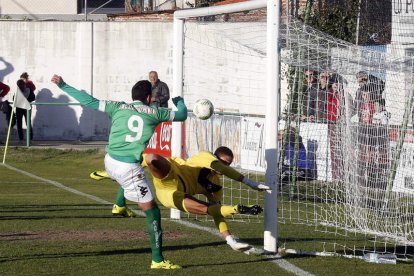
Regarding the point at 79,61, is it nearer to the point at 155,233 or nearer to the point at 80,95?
the point at 80,95

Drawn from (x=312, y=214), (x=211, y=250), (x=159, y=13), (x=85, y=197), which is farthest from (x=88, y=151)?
(x=211, y=250)

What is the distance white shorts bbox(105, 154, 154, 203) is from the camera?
11.5 m

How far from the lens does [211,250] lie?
1255 centimetres

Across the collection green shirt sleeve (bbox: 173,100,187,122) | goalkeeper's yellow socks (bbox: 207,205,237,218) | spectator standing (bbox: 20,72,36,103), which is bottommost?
goalkeeper's yellow socks (bbox: 207,205,237,218)

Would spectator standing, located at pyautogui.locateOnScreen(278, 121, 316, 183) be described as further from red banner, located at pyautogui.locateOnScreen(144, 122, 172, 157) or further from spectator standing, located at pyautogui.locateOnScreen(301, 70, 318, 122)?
red banner, located at pyautogui.locateOnScreen(144, 122, 172, 157)

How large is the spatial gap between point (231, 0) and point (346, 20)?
8.40 metres

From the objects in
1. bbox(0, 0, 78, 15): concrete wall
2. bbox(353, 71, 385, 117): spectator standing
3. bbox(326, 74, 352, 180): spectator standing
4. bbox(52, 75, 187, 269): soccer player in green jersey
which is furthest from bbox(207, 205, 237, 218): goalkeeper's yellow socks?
bbox(0, 0, 78, 15): concrete wall

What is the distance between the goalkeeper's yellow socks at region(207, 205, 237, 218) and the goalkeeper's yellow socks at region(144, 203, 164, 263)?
2.30 ft

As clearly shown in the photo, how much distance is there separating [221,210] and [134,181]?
103 cm

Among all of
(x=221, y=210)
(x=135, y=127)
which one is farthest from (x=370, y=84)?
(x=135, y=127)

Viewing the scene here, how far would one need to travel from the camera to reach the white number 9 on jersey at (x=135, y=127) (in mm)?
11562

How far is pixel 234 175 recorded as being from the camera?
12.2m

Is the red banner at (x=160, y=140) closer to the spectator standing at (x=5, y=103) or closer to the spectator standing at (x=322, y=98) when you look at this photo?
the spectator standing at (x=5, y=103)

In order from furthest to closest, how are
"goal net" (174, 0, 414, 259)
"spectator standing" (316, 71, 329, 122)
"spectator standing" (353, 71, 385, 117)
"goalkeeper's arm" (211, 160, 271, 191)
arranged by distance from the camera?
"spectator standing" (316, 71, 329, 122), "spectator standing" (353, 71, 385, 117), "goal net" (174, 0, 414, 259), "goalkeeper's arm" (211, 160, 271, 191)
